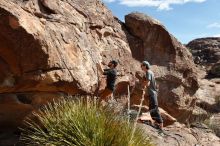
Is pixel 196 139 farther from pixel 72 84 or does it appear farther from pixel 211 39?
pixel 211 39

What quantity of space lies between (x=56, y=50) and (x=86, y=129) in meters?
2.87

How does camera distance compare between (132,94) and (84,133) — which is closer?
(84,133)

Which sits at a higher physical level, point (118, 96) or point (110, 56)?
point (110, 56)

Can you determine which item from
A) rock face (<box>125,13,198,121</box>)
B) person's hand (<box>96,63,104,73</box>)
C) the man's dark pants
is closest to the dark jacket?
person's hand (<box>96,63,104,73</box>)

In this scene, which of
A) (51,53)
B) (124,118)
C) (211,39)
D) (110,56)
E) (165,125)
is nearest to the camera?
(124,118)

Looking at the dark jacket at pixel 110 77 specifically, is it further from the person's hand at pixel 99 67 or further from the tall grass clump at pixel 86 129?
the tall grass clump at pixel 86 129

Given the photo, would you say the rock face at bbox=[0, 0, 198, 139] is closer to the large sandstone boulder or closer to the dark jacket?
the large sandstone boulder

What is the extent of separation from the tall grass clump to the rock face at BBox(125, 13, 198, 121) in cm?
690

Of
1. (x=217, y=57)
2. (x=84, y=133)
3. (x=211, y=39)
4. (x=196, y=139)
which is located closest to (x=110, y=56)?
(x=196, y=139)

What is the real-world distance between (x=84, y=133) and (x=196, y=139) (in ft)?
20.9

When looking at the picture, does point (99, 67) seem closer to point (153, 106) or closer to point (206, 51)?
point (153, 106)

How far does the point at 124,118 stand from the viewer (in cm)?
982

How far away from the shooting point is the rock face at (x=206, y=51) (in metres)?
38.6

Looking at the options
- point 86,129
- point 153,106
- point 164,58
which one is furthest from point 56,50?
point 164,58
